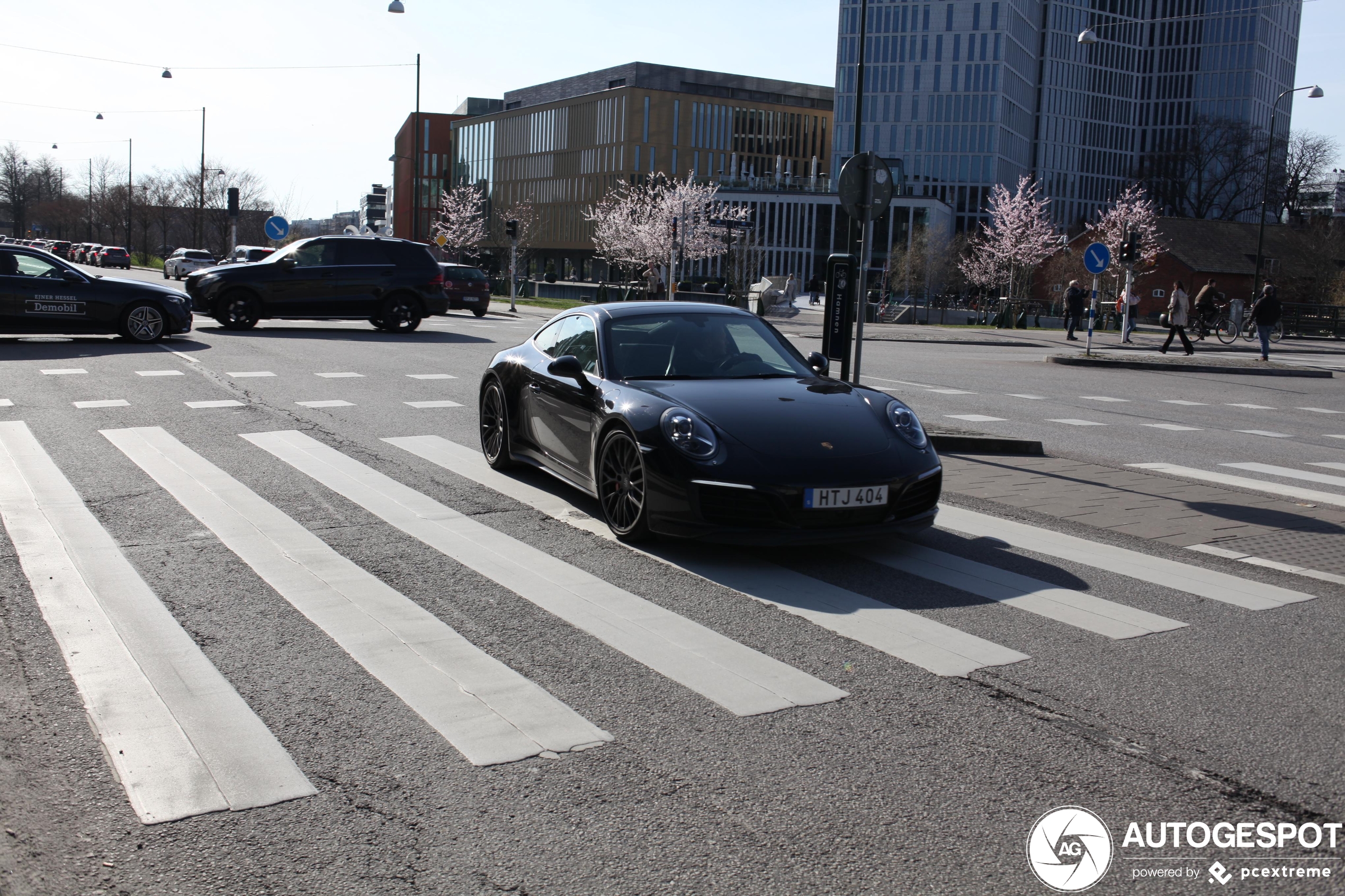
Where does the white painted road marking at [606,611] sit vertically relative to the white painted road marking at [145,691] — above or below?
above

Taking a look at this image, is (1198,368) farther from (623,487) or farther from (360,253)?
(623,487)

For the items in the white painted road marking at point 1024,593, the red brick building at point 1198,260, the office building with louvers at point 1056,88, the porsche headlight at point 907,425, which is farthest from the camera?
the office building with louvers at point 1056,88

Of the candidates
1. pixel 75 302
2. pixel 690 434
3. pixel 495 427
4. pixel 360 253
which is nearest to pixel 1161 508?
pixel 690 434

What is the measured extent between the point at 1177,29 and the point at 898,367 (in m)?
110

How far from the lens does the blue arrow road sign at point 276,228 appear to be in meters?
40.4

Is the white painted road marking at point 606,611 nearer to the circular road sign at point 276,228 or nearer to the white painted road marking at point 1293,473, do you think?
→ the white painted road marking at point 1293,473

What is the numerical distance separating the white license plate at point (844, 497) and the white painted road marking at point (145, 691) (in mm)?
2917

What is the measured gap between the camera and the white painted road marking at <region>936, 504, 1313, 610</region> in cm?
574

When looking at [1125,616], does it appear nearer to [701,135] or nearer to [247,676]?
[247,676]

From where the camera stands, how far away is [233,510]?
719 centimetres

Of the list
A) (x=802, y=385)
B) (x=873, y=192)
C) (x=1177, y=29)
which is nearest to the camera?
(x=802, y=385)

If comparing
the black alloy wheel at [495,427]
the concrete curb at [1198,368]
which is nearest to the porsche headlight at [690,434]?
the black alloy wheel at [495,427]

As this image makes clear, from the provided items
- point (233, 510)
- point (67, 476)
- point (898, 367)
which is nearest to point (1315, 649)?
point (233, 510)

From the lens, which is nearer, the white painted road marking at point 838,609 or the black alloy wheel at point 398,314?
the white painted road marking at point 838,609
